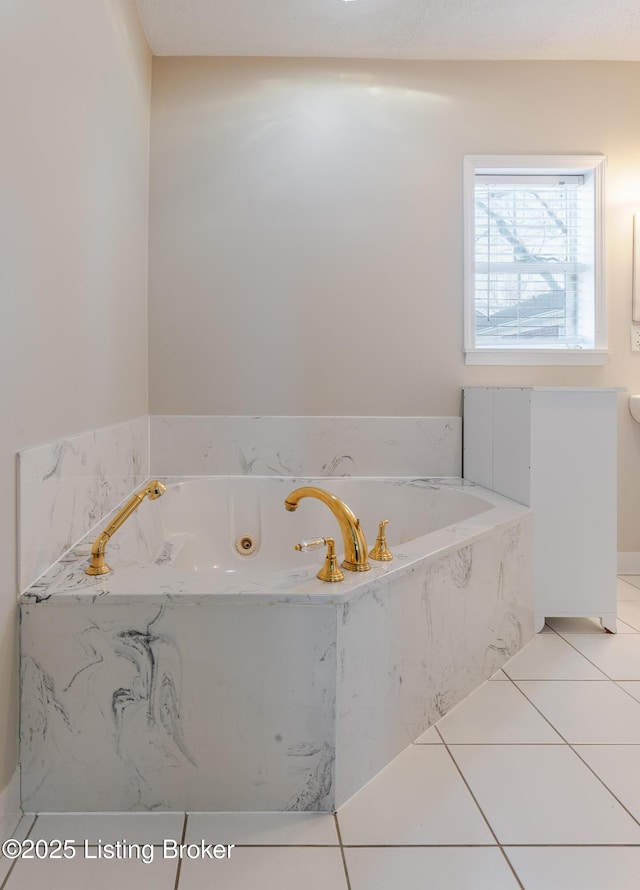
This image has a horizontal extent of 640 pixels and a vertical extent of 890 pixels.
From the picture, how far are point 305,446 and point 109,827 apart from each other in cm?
188

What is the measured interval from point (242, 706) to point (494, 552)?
3.28 feet

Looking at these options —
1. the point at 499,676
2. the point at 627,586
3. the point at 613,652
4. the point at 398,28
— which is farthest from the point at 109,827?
the point at 398,28

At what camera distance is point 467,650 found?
1901 millimetres

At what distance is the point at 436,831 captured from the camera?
4.32ft

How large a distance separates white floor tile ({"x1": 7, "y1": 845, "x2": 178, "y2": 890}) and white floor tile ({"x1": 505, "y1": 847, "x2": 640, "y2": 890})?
0.65 meters

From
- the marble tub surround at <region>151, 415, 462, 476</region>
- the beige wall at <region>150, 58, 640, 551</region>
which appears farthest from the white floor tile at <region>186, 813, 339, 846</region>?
the beige wall at <region>150, 58, 640, 551</region>

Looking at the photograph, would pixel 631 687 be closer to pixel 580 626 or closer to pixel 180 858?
pixel 580 626

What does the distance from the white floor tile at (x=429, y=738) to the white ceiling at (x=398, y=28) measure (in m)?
2.60

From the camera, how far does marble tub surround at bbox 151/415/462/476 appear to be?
2.99m

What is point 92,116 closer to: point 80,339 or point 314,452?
point 80,339

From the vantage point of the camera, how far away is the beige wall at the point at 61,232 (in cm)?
131

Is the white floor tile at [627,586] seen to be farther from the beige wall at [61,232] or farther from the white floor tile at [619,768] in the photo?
the beige wall at [61,232]

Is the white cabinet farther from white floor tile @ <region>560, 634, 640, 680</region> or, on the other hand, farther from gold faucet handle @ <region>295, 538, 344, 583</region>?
gold faucet handle @ <region>295, 538, 344, 583</region>

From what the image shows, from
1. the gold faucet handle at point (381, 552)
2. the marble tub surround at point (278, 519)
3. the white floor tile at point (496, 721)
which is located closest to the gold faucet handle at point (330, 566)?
the gold faucet handle at point (381, 552)
